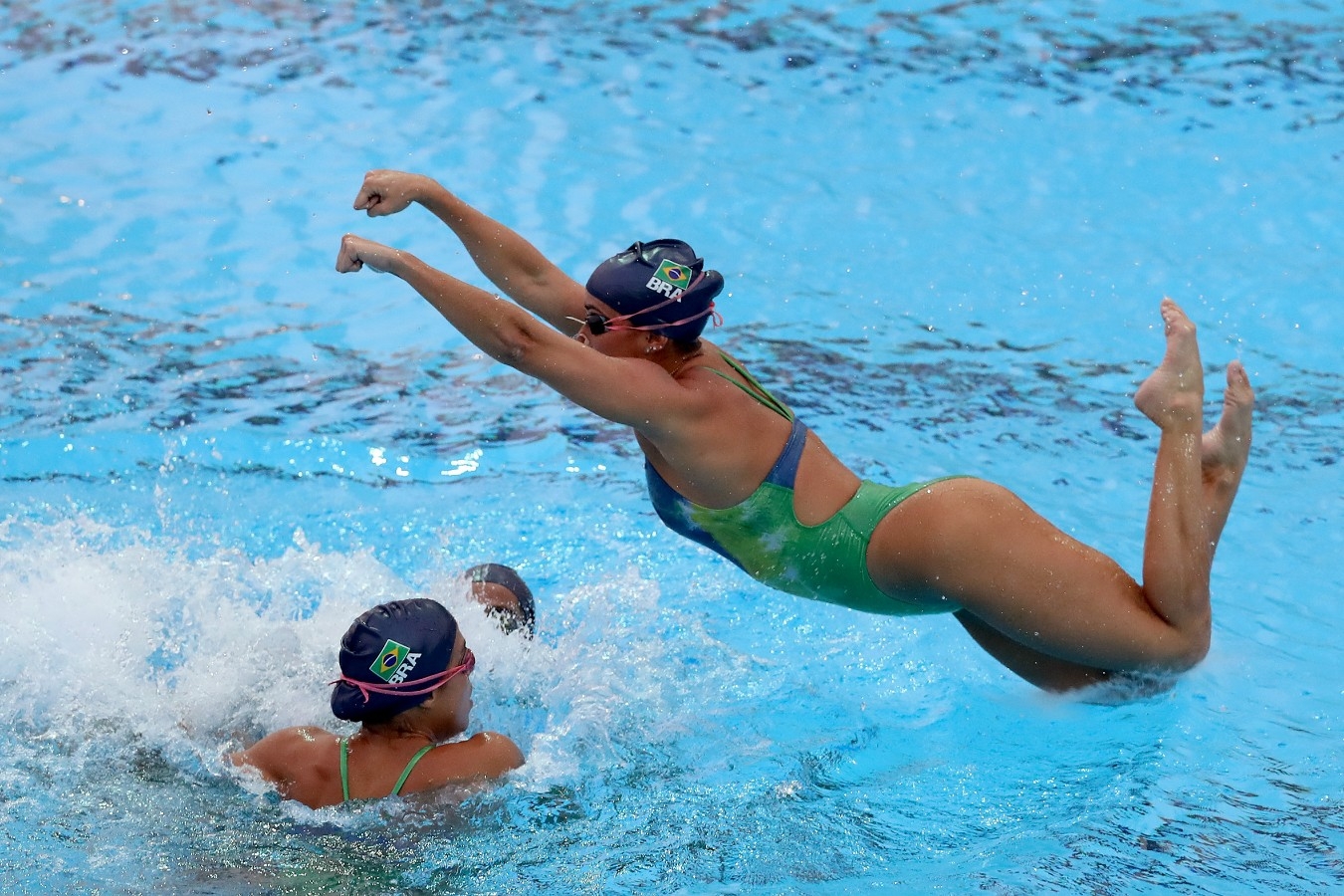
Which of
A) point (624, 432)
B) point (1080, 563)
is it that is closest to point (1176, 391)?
point (1080, 563)

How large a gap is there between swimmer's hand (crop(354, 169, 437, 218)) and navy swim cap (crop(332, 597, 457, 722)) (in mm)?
1112

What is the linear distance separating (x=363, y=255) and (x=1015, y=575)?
6.38 ft

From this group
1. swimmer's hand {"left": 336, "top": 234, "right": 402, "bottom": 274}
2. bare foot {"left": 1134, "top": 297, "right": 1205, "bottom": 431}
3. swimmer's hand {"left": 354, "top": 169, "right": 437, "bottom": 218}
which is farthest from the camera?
bare foot {"left": 1134, "top": 297, "right": 1205, "bottom": 431}

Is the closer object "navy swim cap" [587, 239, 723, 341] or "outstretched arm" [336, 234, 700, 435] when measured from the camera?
"outstretched arm" [336, 234, 700, 435]

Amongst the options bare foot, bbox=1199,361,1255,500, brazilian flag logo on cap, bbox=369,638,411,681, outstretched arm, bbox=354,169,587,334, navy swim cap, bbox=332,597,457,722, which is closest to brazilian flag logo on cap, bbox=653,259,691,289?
outstretched arm, bbox=354,169,587,334

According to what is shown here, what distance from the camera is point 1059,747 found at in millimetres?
4496

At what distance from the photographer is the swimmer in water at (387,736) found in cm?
384

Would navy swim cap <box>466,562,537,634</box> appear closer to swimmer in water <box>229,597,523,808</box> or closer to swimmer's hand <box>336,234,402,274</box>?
swimmer in water <box>229,597,523,808</box>

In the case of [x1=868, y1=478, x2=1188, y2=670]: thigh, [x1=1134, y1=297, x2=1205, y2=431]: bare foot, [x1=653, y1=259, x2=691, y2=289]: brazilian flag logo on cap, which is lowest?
[x1=868, y1=478, x2=1188, y2=670]: thigh

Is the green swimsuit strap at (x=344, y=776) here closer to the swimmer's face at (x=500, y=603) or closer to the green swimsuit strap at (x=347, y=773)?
the green swimsuit strap at (x=347, y=773)

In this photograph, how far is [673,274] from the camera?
12.5 ft

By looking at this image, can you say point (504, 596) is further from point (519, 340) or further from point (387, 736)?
point (519, 340)

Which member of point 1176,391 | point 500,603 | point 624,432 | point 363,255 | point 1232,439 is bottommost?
point 624,432

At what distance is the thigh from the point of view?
3.82 meters
